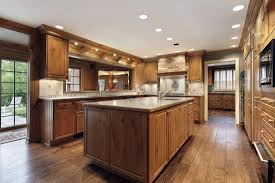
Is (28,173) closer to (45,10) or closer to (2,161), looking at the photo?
(2,161)

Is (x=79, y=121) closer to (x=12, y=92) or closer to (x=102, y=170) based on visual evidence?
(x=102, y=170)

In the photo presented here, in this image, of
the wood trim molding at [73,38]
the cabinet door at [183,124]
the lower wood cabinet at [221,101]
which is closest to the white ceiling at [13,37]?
the wood trim molding at [73,38]

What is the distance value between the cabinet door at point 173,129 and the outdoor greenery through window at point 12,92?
13.0ft

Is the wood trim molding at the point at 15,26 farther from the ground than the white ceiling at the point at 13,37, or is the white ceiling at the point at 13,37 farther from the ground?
the white ceiling at the point at 13,37

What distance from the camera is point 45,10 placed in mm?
2617

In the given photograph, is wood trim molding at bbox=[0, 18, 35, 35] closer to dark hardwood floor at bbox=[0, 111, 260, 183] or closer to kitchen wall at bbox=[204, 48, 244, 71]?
dark hardwood floor at bbox=[0, 111, 260, 183]

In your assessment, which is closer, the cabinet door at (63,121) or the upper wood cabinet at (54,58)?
the cabinet door at (63,121)

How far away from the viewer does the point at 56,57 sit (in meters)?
3.46

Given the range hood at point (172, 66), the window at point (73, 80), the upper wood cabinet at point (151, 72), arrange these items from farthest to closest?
1. the upper wood cabinet at point (151, 72)
2. the range hood at point (172, 66)
3. the window at point (73, 80)

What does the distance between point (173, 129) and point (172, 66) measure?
3.92 meters

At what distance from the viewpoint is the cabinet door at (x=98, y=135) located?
2.07m

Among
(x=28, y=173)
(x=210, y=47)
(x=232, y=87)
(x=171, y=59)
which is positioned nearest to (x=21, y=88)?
(x=28, y=173)

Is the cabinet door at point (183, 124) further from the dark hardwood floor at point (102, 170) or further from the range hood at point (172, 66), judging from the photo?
the range hood at point (172, 66)

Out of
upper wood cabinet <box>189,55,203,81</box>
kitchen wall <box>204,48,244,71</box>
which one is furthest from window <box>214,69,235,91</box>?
upper wood cabinet <box>189,55,203,81</box>
